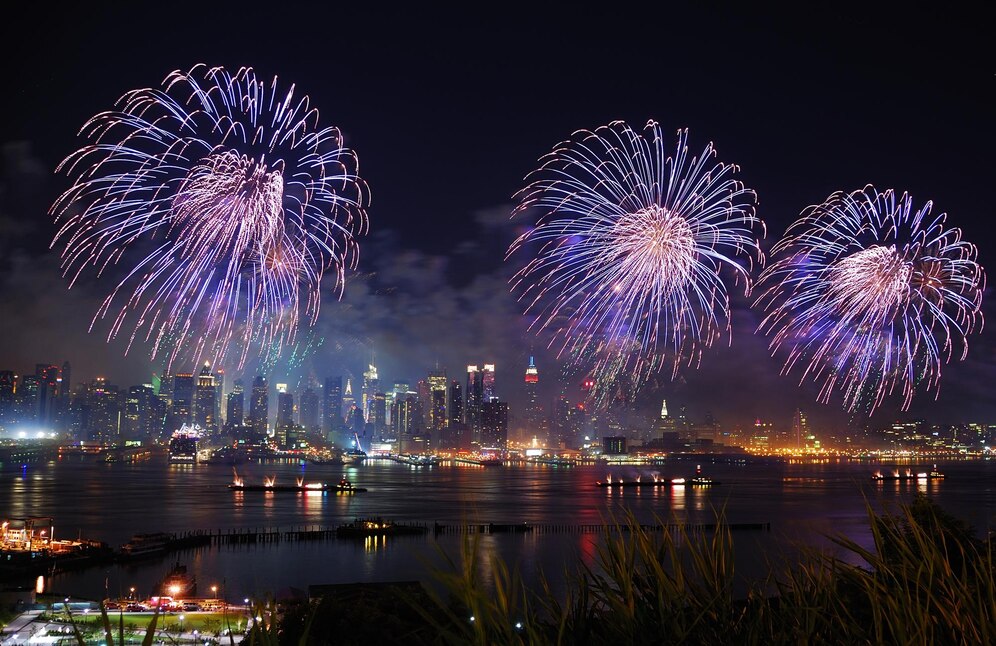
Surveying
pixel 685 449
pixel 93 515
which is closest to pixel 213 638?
pixel 93 515

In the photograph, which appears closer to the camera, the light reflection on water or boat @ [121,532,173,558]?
the light reflection on water

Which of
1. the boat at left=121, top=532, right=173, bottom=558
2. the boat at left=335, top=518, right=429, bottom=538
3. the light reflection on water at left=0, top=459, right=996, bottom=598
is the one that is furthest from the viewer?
the boat at left=335, top=518, right=429, bottom=538

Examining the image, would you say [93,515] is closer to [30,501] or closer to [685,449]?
[30,501]

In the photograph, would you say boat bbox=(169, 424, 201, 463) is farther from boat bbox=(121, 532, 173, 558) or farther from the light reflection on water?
boat bbox=(121, 532, 173, 558)

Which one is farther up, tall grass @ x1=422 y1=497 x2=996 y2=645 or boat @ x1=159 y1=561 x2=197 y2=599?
tall grass @ x1=422 y1=497 x2=996 y2=645

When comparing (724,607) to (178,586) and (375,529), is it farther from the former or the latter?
(375,529)

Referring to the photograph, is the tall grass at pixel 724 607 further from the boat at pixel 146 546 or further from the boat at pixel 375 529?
the boat at pixel 375 529

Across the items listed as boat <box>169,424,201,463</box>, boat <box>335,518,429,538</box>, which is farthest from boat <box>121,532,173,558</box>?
boat <box>169,424,201,463</box>

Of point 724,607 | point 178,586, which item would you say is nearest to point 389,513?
point 178,586
